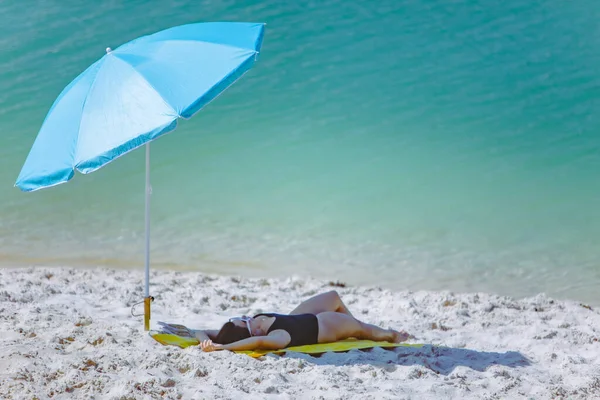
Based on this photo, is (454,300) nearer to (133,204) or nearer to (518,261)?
(518,261)

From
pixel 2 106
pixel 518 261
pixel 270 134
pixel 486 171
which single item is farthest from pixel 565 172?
pixel 2 106

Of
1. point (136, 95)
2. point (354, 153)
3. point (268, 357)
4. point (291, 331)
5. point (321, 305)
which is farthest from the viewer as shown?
point (354, 153)

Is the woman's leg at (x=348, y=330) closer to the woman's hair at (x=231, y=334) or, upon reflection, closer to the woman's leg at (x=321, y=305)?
the woman's leg at (x=321, y=305)

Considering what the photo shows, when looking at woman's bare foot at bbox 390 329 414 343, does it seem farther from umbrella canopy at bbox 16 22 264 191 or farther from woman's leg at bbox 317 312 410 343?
umbrella canopy at bbox 16 22 264 191

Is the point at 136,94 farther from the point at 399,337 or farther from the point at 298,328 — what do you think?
the point at 399,337

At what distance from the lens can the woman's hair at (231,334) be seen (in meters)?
3.99

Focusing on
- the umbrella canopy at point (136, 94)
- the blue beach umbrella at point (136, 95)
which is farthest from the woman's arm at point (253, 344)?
the umbrella canopy at point (136, 94)

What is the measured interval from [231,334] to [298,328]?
35cm

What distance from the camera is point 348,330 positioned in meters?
A: 4.18

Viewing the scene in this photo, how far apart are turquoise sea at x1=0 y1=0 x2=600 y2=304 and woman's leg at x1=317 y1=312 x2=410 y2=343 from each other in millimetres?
1492

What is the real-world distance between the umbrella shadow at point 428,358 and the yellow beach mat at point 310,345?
4 cm

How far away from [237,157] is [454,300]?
4.02 metres

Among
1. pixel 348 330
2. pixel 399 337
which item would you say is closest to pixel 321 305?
pixel 348 330

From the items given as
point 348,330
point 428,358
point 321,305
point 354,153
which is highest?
point 354,153
